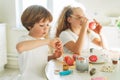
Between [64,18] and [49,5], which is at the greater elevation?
[49,5]

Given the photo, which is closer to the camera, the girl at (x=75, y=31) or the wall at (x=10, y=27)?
the girl at (x=75, y=31)

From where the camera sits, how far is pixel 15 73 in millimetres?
2842

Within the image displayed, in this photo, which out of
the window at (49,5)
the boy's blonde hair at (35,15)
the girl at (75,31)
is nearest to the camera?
the boy's blonde hair at (35,15)

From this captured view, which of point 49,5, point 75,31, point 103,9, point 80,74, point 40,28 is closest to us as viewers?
point 80,74

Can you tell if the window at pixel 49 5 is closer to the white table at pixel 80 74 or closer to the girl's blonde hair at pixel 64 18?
the girl's blonde hair at pixel 64 18

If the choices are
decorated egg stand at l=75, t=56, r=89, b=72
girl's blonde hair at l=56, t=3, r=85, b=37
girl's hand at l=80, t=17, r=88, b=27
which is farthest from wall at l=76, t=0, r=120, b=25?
decorated egg stand at l=75, t=56, r=89, b=72

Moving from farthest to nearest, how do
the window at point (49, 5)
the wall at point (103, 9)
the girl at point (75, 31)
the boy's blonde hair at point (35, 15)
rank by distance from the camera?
the window at point (49, 5), the wall at point (103, 9), the girl at point (75, 31), the boy's blonde hair at point (35, 15)

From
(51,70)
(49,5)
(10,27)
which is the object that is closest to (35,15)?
(51,70)

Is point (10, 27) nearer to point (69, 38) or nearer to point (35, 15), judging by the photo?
point (69, 38)

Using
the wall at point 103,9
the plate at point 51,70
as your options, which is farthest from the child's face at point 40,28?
the wall at point 103,9

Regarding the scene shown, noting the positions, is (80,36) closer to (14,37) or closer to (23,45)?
(23,45)

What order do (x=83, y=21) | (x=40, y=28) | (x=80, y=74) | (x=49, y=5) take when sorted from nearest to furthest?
(x=80, y=74)
(x=40, y=28)
(x=83, y=21)
(x=49, y=5)

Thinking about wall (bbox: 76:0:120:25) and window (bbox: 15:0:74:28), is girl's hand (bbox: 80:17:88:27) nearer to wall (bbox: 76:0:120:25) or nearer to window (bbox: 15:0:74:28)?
wall (bbox: 76:0:120:25)

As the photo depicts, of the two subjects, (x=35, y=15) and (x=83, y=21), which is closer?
(x=35, y=15)
